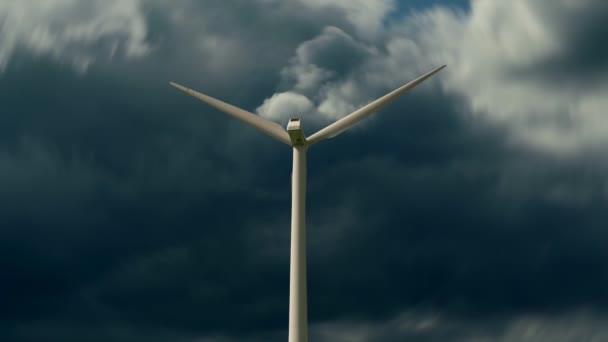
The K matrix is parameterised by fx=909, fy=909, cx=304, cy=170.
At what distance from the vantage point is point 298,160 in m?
96.7

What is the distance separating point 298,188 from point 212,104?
50.1 ft

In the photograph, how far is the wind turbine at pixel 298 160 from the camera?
91250 millimetres

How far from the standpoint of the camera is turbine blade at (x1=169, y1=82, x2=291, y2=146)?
326 feet

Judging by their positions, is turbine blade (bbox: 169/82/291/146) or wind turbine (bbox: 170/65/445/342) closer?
wind turbine (bbox: 170/65/445/342)

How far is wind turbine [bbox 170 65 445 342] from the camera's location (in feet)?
299

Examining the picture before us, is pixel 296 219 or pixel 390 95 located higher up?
pixel 390 95

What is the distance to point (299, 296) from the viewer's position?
9112cm

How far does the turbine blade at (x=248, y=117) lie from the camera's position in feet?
326

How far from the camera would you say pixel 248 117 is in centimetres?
10100

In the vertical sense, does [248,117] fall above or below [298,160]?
above

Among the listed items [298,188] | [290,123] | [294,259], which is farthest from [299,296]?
[290,123]

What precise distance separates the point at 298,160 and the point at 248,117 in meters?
8.55

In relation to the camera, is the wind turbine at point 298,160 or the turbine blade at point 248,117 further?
the turbine blade at point 248,117

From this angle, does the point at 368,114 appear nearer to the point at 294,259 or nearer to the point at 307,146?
the point at 307,146
